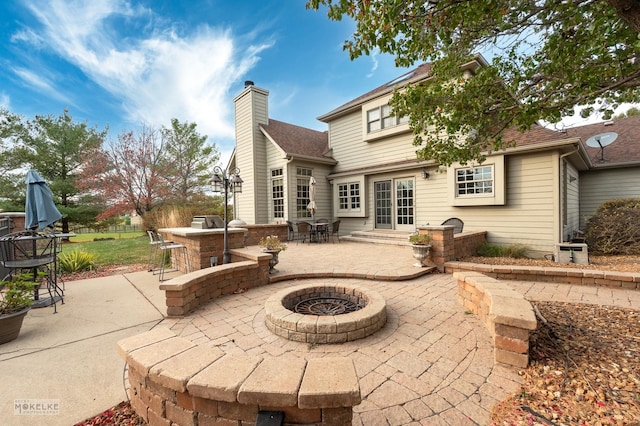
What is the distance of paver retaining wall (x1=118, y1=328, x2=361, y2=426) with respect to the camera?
1.25 metres

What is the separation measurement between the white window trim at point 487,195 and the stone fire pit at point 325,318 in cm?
612

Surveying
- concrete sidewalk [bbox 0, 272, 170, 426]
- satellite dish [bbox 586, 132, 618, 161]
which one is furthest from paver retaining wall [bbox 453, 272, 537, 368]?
satellite dish [bbox 586, 132, 618, 161]

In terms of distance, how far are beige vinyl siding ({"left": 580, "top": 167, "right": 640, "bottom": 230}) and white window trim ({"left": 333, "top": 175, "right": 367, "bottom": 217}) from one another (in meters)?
7.84

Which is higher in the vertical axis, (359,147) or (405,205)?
(359,147)

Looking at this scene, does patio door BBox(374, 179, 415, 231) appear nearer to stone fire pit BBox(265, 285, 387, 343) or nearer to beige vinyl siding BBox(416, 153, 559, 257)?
beige vinyl siding BBox(416, 153, 559, 257)

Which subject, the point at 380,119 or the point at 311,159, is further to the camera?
the point at 311,159

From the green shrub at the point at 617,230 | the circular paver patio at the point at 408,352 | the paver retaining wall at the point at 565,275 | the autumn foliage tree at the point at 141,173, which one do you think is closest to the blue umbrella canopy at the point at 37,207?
the circular paver patio at the point at 408,352

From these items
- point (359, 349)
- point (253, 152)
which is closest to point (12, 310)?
point (359, 349)

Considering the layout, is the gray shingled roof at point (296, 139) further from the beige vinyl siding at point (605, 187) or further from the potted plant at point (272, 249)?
the beige vinyl siding at point (605, 187)

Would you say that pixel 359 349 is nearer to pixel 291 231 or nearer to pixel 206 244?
pixel 206 244

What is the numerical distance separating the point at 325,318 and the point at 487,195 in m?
7.19

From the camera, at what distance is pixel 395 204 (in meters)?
9.90

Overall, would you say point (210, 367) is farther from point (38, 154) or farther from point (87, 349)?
point (38, 154)

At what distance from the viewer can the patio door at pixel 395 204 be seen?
31.3 feet
